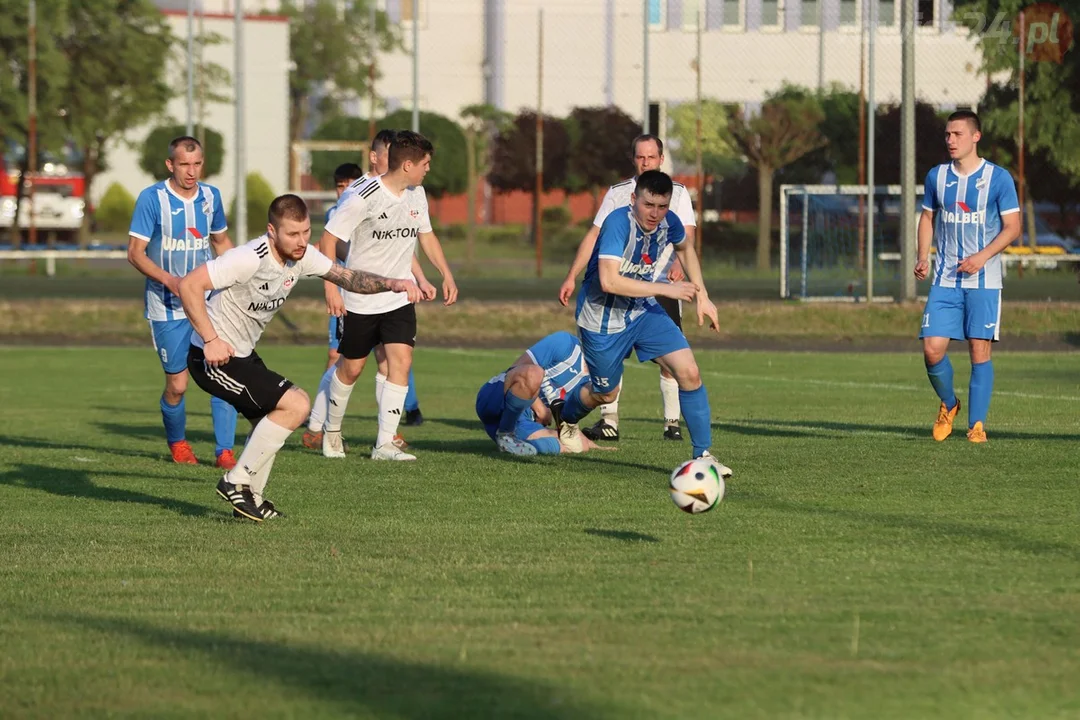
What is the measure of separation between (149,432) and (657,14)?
16332 mm

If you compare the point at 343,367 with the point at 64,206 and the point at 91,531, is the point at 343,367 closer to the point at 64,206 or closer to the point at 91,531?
the point at 91,531

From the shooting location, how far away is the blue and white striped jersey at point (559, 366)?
10750 mm

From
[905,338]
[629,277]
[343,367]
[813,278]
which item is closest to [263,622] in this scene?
[629,277]

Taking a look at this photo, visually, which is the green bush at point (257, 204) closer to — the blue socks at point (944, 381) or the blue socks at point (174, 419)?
the blue socks at point (174, 419)

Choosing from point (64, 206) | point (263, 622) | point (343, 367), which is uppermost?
point (64, 206)

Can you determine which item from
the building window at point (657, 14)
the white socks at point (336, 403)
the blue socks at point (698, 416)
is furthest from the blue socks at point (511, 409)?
the building window at point (657, 14)

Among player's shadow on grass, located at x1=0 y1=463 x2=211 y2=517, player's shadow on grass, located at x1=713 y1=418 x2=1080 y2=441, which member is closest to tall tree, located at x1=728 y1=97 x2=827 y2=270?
player's shadow on grass, located at x1=713 y1=418 x2=1080 y2=441

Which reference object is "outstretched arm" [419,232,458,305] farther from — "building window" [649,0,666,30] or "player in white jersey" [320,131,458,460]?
"building window" [649,0,666,30]

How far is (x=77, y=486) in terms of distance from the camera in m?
9.55

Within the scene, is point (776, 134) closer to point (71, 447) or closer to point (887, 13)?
point (887, 13)

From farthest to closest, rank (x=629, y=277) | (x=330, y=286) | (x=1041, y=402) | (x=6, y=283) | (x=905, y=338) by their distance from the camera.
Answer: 1. (x=6, y=283)
2. (x=905, y=338)
3. (x=1041, y=402)
4. (x=330, y=286)
5. (x=629, y=277)

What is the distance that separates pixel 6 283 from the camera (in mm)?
28375

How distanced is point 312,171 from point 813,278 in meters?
13.1

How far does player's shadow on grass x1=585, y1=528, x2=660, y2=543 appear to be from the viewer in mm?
7367
